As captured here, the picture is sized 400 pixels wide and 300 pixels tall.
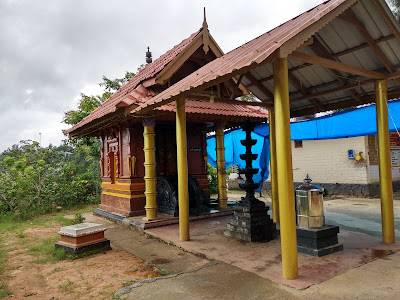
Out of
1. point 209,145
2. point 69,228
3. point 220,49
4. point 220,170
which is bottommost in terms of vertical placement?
point 69,228

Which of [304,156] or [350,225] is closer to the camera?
[350,225]

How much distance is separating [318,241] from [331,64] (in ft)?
8.71

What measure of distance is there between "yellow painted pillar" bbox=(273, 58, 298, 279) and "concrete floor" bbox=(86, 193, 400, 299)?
0.87 feet

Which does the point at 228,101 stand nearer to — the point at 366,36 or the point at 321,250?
the point at 366,36

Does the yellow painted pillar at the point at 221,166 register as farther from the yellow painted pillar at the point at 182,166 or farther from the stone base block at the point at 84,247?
the stone base block at the point at 84,247

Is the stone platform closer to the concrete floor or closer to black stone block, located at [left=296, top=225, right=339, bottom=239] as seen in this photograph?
the concrete floor

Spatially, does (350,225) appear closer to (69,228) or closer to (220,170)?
(220,170)

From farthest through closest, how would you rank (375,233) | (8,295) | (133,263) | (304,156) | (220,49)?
(304,156)
(220,49)
(375,233)
(133,263)
(8,295)

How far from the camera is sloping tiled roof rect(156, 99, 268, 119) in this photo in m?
7.02

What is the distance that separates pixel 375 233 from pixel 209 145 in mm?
6025

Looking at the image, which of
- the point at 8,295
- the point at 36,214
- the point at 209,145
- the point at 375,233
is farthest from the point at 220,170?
the point at 36,214

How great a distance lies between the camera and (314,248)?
4.38 meters

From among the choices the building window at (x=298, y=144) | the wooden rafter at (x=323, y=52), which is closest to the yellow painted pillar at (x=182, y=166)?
the wooden rafter at (x=323, y=52)

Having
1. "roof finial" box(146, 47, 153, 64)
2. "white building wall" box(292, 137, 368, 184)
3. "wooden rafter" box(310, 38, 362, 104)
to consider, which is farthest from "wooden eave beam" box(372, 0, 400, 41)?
"roof finial" box(146, 47, 153, 64)
